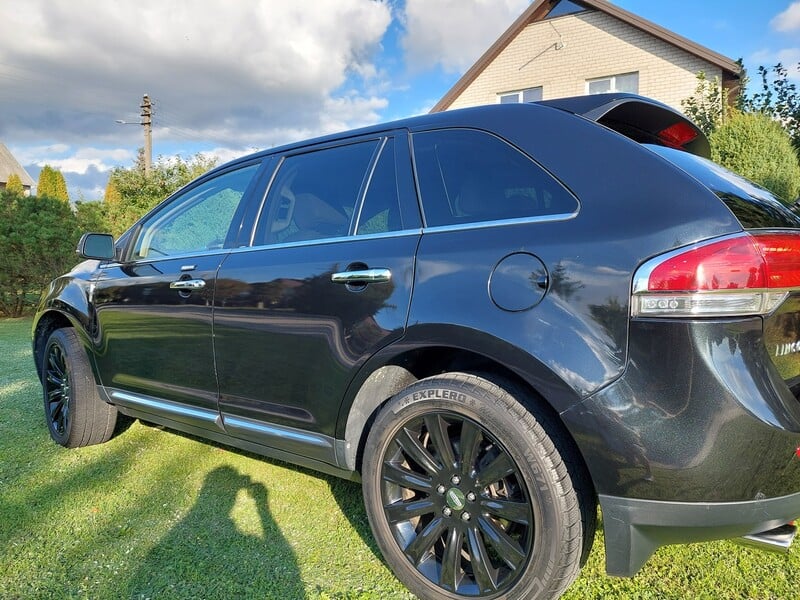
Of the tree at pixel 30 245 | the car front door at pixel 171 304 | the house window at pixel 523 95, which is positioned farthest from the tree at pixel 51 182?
the car front door at pixel 171 304

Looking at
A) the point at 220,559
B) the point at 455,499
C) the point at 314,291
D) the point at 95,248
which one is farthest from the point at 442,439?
the point at 95,248

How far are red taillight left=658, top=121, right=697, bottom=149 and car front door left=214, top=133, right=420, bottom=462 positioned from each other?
1052 millimetres

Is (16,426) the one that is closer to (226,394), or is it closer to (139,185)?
(226,394)

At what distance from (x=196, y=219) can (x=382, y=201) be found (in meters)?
1.39

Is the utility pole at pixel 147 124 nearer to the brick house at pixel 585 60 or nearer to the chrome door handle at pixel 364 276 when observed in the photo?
the brick house at pixel 585 60

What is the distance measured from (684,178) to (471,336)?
79 cm

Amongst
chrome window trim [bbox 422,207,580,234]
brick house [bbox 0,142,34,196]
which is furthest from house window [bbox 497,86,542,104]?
brick house [bbox 0,142,34,196]

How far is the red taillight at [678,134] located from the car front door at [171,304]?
6.31 ft

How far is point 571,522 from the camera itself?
1.70 metres

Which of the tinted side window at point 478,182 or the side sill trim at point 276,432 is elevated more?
the tinted side window at point 478,182

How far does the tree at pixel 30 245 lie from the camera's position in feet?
35.9

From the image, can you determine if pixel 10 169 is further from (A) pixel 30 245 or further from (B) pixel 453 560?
(B) pixel 453 560

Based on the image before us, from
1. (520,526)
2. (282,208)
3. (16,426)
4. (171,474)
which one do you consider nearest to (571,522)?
(520,526)

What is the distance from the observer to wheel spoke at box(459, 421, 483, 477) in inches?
73.9
